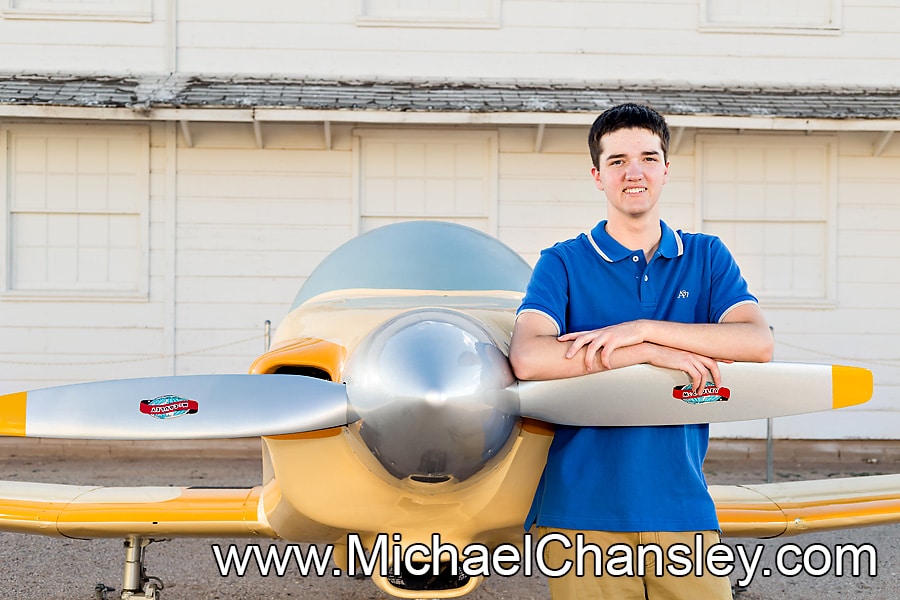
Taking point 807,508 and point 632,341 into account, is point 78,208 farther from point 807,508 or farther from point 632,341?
point 632,341

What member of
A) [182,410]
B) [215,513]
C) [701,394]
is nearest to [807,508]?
[701,394]

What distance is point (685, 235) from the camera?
2020 millimetres

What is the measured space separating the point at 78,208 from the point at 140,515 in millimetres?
5168

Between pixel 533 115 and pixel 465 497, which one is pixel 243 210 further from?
pixel 465 497

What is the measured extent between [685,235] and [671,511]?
67cm

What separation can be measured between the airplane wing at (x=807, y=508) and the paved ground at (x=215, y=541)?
0.88 feet

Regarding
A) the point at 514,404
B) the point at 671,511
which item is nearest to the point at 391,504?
the point at 514,404

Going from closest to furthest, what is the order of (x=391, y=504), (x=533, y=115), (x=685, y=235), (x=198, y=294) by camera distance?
(x=685, y=235), (x=391, y=504), (x=533, y=115), (x=198, y=294)

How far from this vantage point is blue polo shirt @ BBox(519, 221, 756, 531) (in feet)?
5.98

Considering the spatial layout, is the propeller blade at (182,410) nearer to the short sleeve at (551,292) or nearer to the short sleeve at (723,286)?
the short sleeve at (551,292)

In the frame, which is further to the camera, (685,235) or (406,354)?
(685,235)

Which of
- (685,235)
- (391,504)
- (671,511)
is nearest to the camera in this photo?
(671,511)

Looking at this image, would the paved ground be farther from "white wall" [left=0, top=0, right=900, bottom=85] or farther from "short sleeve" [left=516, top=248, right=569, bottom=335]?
"white wall" [left=0, top=0, right=900, bottom=85]

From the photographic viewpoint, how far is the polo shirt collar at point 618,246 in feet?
6.37
